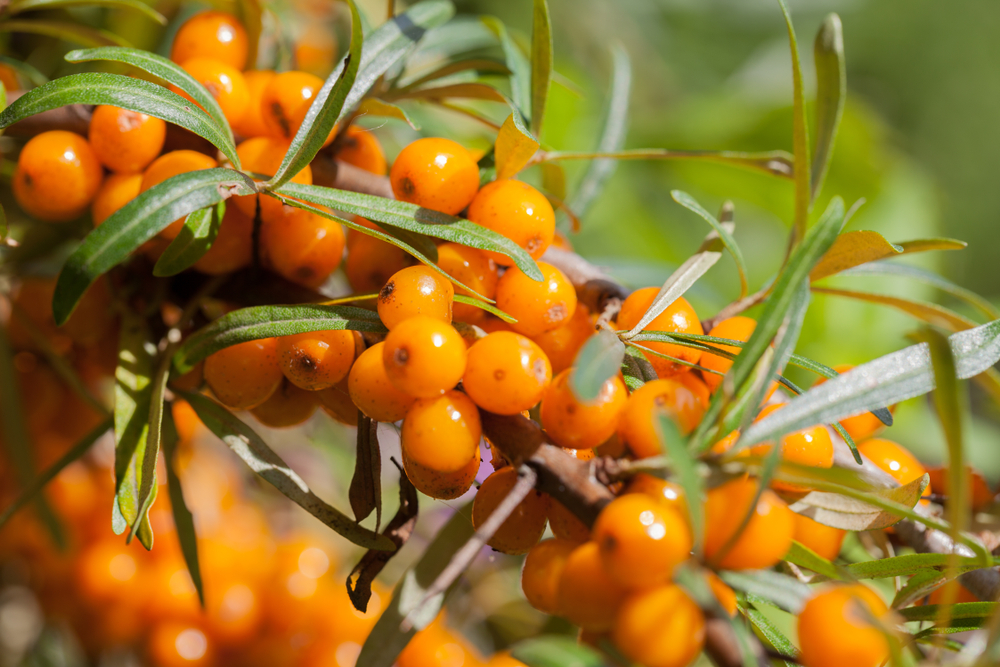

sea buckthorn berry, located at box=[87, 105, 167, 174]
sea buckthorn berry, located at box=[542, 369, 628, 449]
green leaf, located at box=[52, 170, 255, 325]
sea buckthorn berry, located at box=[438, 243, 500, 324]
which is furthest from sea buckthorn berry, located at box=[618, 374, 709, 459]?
sea buckthorn berry, located at box=[87, 105, 167, 174]

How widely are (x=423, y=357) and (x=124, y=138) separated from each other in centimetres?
27

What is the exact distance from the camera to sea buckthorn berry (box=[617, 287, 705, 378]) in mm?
375

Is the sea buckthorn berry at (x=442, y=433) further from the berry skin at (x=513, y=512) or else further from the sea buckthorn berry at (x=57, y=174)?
the sea buckthorn berry at (x=57, y=174)

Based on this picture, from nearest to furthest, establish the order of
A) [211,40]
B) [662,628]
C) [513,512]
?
1. [662,628]
2. [513,512]
3. [211,40]

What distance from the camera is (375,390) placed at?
13.2 inches

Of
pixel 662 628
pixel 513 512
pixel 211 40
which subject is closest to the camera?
pixel 662 628

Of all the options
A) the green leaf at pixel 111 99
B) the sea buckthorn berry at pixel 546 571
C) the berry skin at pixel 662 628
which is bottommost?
the sea buckthorn berry at pixel 546 571

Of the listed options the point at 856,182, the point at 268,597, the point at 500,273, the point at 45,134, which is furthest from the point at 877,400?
the point at 856,182

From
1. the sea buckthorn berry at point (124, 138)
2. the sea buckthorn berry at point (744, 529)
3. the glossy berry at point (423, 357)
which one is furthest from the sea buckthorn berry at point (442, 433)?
the sea buckthorn berry at point (124, 138)

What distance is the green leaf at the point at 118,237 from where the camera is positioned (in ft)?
0.97

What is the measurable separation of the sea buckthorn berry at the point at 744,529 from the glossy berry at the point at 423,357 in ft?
0.42

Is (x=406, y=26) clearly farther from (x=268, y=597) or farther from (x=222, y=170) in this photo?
(x=268, y=597)

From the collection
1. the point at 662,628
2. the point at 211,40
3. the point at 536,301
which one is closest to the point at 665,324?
the point at 536,301

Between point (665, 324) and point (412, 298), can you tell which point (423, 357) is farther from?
point (665, 324)
